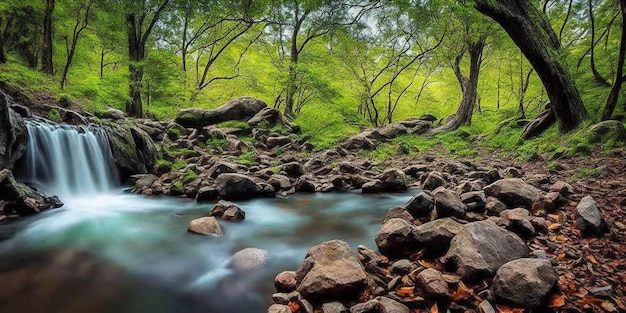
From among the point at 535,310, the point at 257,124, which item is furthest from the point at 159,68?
the point at 535,310

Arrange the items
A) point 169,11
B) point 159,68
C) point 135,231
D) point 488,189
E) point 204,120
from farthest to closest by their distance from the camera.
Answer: point 169,11 < point 204,120 < point 159,68 < point 135,231 < point 488,189

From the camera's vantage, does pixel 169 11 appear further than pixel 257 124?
Yes

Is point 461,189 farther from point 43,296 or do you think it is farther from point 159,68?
point 159,68

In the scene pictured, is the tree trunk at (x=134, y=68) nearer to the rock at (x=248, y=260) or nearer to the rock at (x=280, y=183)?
the rock at (x=280, y=183)

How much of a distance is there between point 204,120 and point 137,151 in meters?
7.48

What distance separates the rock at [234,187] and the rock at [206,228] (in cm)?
239

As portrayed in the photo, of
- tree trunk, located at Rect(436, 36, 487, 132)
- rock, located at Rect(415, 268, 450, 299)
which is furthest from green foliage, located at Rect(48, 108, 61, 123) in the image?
tree trunk, located at Rect(436, 36, 487, 132)

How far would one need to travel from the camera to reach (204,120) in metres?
17.5

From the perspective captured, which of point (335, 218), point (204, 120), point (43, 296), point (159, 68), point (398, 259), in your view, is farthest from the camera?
point (204, 120)

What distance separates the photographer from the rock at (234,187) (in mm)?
7824

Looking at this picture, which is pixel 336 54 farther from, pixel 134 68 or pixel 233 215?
pixel 233 215

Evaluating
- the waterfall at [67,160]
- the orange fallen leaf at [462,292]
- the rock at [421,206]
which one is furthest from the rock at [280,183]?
the orange fallen leaf at [462,292]

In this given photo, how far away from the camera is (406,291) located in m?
2.89

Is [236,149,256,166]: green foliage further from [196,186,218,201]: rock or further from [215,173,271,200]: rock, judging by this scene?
[196,186,218,201]: rock
